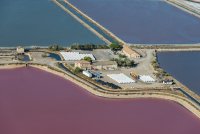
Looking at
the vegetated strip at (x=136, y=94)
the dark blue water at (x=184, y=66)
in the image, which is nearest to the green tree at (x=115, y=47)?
the dark blue water at (x=184, y=66)

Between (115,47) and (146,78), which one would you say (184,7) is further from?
(146,78)

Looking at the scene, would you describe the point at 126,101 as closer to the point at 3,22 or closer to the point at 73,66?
the point at 73,66

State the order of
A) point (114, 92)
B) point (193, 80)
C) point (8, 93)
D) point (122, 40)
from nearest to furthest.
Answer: point (8, 93) < point (114, 92) < point (193, 80) < point (122, 40)

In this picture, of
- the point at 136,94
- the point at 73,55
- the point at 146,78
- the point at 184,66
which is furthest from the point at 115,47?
the point at 136,94

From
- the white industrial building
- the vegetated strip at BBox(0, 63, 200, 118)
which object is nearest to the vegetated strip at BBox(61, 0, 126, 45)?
the white industrial building

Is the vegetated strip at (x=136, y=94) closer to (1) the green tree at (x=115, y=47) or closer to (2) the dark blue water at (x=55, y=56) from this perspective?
(2) the dark blue water at (x=55, y=56)

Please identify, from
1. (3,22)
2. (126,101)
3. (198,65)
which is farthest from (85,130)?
(3,22)
